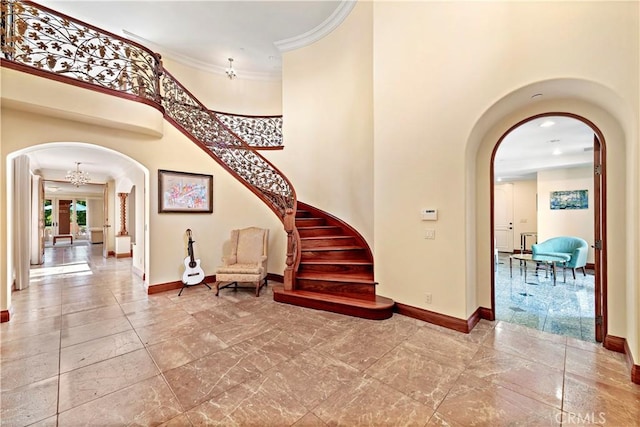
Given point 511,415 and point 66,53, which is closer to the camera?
point 511,415

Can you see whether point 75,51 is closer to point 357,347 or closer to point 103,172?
point 103,172

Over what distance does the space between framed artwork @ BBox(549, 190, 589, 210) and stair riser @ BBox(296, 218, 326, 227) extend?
6.95 m

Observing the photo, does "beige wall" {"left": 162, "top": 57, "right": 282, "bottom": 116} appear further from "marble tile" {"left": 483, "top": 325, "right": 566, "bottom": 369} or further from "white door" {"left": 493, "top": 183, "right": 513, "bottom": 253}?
"white door" {"left": 493, "top": 183, "right": 513, "bottom": 253}

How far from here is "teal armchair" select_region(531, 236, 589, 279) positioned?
5357mm

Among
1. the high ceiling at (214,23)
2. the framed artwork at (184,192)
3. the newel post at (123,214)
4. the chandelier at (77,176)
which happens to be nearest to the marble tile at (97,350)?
the framed artwork at (184,192)

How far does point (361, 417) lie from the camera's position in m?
1.73

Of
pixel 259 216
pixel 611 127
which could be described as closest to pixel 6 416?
pixel 259 216

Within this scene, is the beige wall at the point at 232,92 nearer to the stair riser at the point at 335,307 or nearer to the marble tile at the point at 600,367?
the stair riser at the point at 335,307

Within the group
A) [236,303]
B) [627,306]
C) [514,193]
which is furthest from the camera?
[514,193]

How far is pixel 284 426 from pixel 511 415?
152 cm

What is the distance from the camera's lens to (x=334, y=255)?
461 cm

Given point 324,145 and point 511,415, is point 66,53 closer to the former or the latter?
point 324,145

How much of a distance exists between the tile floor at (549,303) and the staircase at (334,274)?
1725 mm

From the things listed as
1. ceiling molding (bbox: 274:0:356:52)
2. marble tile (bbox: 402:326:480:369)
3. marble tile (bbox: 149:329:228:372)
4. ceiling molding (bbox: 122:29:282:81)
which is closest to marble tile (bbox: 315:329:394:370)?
marble tile (bbox: 402:326:480:369)
